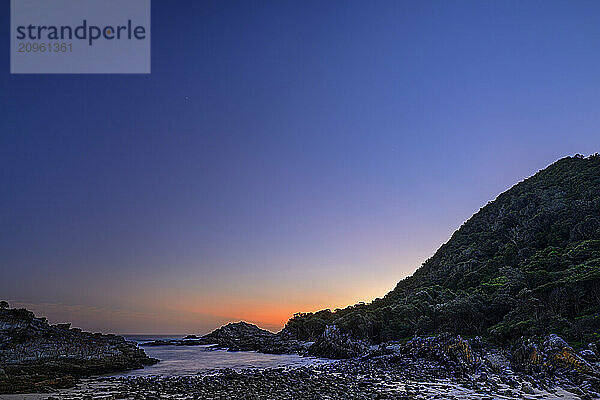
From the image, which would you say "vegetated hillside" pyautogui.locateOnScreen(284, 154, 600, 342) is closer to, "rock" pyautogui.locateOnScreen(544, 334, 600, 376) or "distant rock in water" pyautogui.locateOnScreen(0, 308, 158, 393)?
"rock" pyautogui.locateOnScreen(544, 334, 600, 376)

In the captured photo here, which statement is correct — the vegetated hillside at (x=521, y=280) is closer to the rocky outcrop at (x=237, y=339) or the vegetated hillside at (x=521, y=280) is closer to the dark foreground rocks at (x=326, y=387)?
the rocky outcrop at (x=237, y=339)

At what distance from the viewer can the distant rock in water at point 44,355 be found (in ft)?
111

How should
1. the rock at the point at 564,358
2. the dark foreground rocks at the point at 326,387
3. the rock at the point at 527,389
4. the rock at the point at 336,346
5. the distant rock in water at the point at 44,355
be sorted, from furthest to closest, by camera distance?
the rock at the point at 336,346 → the distant rock in water at the point at 44,355 → the rock at the point at 564,358 → the dark foreground rocks at the point at 326,387 → the rock at the point at 527,389

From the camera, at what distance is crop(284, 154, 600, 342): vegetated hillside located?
5072 centimetres

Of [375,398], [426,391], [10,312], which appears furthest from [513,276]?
[10,312]

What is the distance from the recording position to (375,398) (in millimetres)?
24578

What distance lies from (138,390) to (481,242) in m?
105

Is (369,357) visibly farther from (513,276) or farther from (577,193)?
(577,193)

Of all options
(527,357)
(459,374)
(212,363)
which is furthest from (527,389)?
(212,363)

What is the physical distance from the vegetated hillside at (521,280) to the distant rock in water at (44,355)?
Answer: 1727 inches

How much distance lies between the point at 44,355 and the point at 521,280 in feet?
211

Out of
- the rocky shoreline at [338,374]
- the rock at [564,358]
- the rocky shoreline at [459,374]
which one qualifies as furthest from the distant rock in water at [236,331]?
the rock at [564,358]

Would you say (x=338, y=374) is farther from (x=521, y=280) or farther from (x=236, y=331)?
(x=236, y=331)

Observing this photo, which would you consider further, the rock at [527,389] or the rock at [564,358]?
the rock at [564,358]
